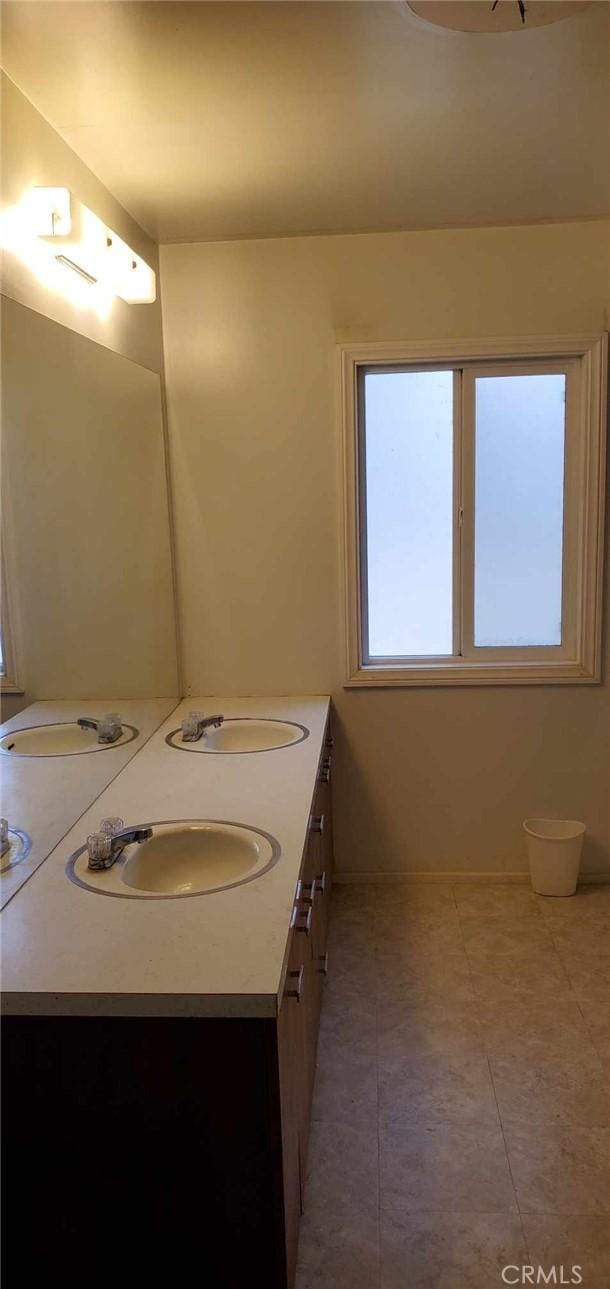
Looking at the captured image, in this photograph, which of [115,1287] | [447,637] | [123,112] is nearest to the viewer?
[115,1287]

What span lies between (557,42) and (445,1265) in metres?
2.47

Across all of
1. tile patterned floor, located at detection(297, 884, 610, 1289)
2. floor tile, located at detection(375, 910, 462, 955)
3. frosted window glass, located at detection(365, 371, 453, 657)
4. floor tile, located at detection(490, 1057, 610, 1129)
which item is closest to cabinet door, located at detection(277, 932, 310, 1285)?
tile patterned floor, located at detection(297, 884, 610, 1289)

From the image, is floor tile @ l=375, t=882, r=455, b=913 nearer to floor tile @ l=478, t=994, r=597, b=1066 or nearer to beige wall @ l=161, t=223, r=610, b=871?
beige wall @ l=161, t=223, r=610, b=871

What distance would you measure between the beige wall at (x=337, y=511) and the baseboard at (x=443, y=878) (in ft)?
0.11

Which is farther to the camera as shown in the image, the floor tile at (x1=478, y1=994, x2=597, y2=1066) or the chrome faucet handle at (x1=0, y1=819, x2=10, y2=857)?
the floor tile at (x1=478, y1=994, x2=597, y2=1066)

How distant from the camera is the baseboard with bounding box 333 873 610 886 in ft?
11.2

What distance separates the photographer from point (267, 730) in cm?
295

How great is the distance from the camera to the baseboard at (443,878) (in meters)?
3.42

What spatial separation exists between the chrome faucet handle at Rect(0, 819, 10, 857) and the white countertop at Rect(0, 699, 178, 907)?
0.03m

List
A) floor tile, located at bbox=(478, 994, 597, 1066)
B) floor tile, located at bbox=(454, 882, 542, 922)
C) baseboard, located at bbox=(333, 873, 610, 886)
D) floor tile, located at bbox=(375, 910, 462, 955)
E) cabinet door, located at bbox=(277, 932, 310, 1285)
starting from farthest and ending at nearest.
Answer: baseboard, located at bbox=(333, 873, 610, 886) → floor tile, located at bbox=(454, 882, 542, 922) → floor tile, located at bbox=(375, 910, 462, 955) → floor tile, located at bbox=(478, 994, 597, 1066) → cabinet door, located at bbox=(277, 932, 310, 1285)

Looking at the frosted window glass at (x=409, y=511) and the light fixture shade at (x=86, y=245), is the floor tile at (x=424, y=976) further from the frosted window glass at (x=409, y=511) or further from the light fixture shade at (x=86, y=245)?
the light fixture shade at (x=86, y=245)

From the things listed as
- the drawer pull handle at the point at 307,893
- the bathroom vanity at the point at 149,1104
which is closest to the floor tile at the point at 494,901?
the drawer pull handle at the point at 307,893

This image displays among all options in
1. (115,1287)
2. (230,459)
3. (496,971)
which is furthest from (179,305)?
(115,1287)

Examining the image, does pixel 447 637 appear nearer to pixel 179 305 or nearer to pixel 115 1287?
pixel 179 305
